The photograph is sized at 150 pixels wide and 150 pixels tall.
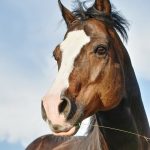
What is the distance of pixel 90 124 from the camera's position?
5.63 metres

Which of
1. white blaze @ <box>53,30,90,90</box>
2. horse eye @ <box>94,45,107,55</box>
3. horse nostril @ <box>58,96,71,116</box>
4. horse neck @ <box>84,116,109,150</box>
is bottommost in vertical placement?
horse neck @ <box>84,116,109,150</box>

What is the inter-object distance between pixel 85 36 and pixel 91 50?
203 millimetres

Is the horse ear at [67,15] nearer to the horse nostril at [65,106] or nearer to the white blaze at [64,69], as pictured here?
the white blaze at [64,69]

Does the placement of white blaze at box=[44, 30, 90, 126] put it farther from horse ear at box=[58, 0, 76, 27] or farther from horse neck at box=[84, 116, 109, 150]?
horse neck at box=[84, 116, 109, 150]

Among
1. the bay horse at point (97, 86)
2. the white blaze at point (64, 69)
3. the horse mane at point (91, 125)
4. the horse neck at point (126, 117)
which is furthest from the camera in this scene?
the horse mane at point (91, 125)

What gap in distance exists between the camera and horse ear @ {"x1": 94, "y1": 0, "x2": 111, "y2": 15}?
5582mm

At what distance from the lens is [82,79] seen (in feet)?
15.7

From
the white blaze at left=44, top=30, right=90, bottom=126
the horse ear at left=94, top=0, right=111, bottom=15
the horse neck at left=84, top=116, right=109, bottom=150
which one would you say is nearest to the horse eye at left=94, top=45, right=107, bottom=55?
the white blaze at left=44, top=30, right=90, bottom=126

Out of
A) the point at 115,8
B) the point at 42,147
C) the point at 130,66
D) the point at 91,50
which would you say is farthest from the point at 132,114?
the point at 42,147

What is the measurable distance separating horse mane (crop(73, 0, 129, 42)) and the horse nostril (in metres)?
1.35

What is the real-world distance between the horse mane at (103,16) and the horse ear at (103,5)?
7 centimetres

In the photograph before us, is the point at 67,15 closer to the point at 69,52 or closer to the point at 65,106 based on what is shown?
the point at 69,52

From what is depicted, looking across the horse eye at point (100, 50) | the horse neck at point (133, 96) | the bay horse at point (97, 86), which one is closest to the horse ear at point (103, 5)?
the bay horse at point (97, 86)

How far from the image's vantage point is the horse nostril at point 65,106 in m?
4.44
